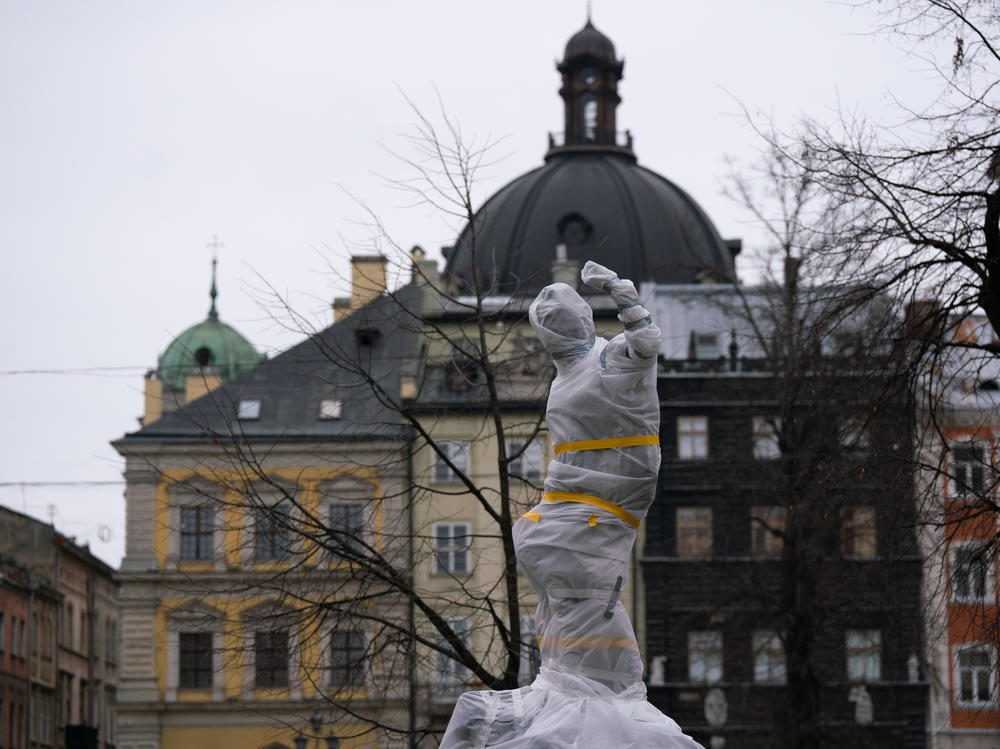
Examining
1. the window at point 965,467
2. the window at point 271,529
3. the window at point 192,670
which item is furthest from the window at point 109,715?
the window at point 965,467

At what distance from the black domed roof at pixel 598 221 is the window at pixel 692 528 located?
11.7 m

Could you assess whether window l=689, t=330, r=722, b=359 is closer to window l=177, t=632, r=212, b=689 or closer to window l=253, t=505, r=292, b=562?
window l=177, t=632, r=212, b=689

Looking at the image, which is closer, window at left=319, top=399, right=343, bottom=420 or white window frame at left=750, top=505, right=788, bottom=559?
white window frame at left=750, top=505, right=788, bottom=559

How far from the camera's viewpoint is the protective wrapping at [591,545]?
1398cm

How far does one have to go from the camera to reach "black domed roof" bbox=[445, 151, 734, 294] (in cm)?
6669

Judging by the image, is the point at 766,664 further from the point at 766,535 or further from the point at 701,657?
the point at 766,535

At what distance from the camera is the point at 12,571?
64250 mm

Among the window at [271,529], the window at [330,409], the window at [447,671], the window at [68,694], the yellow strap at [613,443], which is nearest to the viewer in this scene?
the yellow strap at [613,443]

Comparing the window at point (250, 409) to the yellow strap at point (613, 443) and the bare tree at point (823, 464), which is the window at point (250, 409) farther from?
the yellow strap at point (613, 443)

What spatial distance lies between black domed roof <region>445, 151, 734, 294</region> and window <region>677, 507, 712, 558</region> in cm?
1173

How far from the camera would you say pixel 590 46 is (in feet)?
273

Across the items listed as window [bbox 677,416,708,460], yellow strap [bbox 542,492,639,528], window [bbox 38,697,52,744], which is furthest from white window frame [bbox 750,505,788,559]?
yellow strap [bbox 542,492,639,528]

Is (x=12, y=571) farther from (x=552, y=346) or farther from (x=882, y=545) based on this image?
(x=552, y=346)

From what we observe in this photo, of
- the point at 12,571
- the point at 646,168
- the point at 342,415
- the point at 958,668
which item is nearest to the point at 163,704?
the point at 342,415
